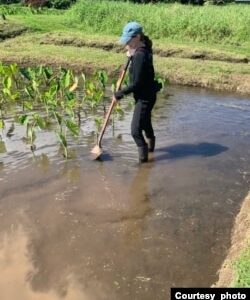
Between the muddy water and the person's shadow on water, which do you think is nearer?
the muddy water

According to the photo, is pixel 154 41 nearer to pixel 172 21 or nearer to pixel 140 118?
pixel 172 21

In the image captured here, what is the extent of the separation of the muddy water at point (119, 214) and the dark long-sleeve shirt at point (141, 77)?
104cm

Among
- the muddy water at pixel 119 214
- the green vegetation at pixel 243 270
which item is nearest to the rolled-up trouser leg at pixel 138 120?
the muddy water at pixel 119 214

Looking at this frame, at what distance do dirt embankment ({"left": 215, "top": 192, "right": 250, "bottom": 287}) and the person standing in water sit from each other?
1.74 metres

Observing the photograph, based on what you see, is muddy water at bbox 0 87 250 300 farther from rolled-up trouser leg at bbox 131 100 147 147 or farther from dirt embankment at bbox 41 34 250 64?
dirt embankment at bbox 41 34 250 64

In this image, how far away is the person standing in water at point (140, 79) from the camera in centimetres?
604

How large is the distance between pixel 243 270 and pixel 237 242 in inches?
42.7

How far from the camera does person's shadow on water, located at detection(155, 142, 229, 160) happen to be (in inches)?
285

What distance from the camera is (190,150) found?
24.5 feet

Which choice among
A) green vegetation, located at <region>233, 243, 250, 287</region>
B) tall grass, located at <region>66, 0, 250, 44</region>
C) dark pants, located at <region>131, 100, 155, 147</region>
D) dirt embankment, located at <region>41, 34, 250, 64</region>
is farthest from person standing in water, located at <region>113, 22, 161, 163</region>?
tall grass, located at <region>66, 0, 250, 44</region>

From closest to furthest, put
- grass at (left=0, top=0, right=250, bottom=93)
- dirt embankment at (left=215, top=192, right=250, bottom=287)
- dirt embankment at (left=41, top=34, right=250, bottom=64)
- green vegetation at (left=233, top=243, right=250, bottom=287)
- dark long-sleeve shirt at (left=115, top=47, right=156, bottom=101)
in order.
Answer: green vegetation at (left=233, top=243, right=250, bottom=287), dirt embankment at (left=215, top=192, right=250, bottom=287), dark long-sleeve shirt at (left=115, top=47, right=156, bottom=101), grass at (left=0, top=0, right=250, bottom=93), dirt embankment at (left=41, top=34, right=250, bottom=64)

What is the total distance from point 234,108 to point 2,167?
17.0ft

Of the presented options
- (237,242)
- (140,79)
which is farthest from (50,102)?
(237,242)

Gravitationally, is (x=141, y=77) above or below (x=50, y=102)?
above
